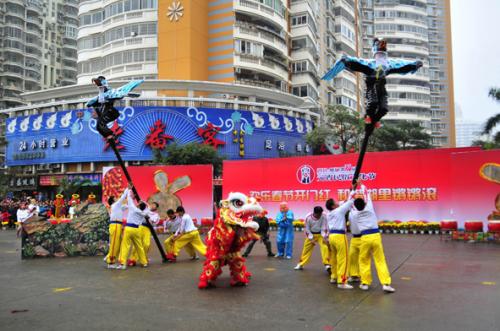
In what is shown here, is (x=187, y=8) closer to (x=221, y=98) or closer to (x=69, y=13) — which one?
(x=221, y=98)

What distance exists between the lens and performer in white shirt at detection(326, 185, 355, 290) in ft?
27.0

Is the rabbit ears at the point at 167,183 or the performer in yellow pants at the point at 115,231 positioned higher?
the rabbit ears at the point at 167,183

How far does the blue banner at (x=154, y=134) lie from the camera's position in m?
34.2

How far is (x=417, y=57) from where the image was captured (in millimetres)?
71625

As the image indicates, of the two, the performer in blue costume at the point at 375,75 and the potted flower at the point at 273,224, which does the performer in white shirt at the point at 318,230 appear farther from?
the potted flower at the point at 273,224

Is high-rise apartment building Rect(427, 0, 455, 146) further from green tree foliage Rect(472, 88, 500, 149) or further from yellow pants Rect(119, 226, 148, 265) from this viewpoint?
yellow pants Rect(119, 226, 148, 265)

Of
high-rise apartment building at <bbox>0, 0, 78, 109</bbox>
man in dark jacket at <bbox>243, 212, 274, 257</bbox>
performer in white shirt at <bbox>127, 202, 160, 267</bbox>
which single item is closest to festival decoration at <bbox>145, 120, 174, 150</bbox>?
man in dark jacket at <bbox>243, 212, 274, 257</bbox>

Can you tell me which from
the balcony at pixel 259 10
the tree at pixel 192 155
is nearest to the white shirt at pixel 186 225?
the tree at pixel 192 155

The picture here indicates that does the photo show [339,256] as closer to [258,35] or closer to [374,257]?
[374,257]

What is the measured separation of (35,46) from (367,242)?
244 ft

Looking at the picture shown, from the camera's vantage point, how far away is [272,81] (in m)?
42.7

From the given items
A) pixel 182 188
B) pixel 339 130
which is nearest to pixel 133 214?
pixel 182 188

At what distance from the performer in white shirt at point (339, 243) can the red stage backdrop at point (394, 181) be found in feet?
30.4

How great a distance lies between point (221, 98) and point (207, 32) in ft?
24.1
